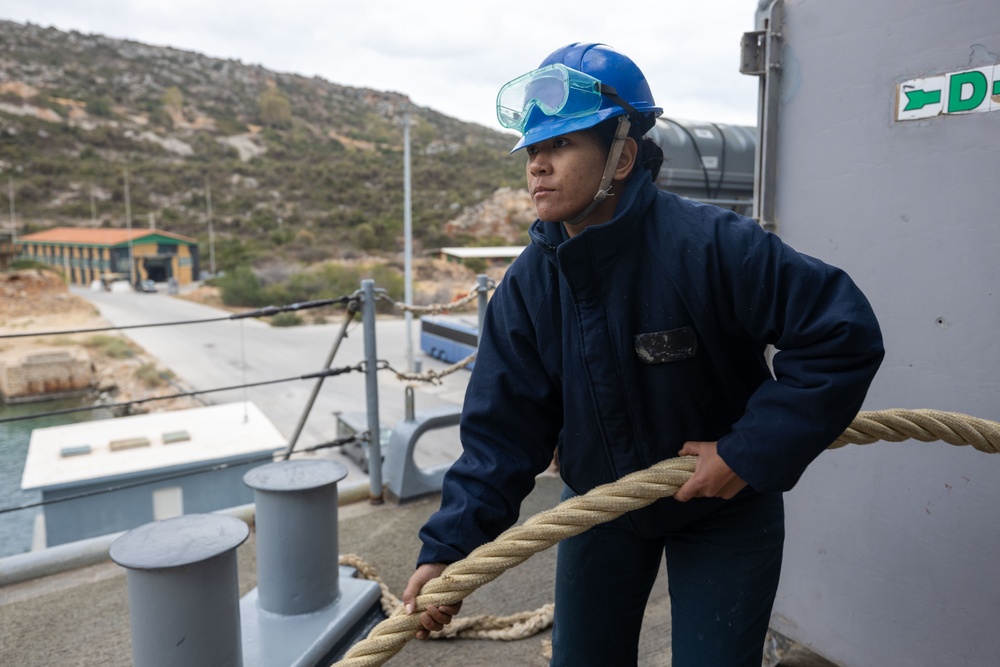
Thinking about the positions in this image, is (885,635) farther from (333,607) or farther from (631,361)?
(333,607)

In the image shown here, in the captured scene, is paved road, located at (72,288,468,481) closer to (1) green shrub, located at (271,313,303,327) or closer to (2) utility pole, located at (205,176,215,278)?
Answer: (1) green shrub, located at (271,313,303,327)

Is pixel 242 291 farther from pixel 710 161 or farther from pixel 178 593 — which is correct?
pixel 178 593

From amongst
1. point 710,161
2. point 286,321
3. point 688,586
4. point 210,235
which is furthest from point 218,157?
point 688,586

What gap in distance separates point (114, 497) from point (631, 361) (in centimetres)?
810

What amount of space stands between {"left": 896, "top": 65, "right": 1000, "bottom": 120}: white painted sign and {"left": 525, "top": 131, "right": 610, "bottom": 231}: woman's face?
104 centimetres

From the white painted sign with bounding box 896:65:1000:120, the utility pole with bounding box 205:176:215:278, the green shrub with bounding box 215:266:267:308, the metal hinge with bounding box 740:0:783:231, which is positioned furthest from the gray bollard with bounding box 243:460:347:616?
the utility pole with bounding box 205:176:215:278

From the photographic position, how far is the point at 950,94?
6.45 ft

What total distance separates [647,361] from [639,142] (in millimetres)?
508

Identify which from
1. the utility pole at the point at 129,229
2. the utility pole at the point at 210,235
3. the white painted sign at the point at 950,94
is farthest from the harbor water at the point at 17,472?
the utility pole at the point at 210,235

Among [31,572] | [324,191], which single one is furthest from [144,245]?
[31,572]

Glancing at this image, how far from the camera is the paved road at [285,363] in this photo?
711 inches

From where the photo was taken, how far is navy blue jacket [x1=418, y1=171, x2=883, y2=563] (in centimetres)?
141

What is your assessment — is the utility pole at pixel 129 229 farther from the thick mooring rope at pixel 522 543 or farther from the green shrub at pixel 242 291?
the thick mooring rope at pixel 522 543

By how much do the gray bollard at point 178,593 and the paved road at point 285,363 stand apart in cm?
967
